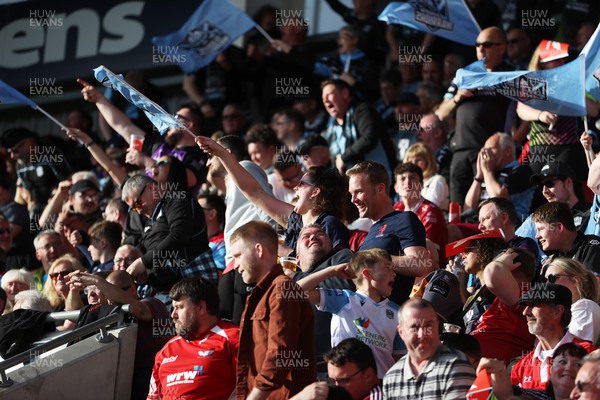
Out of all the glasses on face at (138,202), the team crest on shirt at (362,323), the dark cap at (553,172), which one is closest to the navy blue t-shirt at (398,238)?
the team crest on shirt at (362,323)

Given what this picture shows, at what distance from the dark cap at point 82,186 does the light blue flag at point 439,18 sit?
383 cm

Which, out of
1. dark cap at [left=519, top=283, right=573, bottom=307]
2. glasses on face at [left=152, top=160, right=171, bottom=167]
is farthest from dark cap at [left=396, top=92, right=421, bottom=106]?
dark cap at [left=519, top=283, right=573, bottom=307]

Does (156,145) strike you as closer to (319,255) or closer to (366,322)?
(319,255)

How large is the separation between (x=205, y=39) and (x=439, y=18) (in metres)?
3.28

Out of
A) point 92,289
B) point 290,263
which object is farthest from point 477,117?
point 92,289

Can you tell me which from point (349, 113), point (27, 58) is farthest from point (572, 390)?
point (27, 58)

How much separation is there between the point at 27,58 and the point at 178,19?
3.15 metres

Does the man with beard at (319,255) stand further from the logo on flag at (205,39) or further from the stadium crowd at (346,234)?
the logo on flag at (205,39)

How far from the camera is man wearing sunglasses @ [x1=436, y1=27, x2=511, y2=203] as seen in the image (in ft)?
40.3

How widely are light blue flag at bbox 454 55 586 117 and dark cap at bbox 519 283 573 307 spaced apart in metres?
3.03

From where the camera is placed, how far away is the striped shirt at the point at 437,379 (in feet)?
21.4

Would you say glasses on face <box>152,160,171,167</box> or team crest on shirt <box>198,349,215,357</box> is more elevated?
glasses on face <box>152,160,171,167</box>

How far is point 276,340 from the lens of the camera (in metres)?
6.86

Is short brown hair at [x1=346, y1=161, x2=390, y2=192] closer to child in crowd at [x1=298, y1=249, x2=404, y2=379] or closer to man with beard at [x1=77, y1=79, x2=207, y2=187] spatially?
child in crowd at [x1=298, y1=249, x2=404, y2=379]
